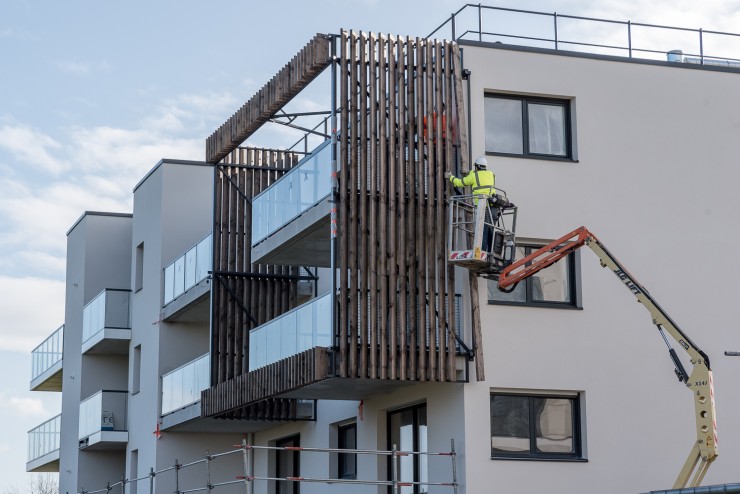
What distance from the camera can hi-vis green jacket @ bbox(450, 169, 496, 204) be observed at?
2135 centimetres

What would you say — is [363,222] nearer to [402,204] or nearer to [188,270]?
[402,204]

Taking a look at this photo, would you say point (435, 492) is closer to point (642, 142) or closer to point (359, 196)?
point (359, 196)

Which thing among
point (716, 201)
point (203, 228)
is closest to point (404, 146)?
point (716, 201)

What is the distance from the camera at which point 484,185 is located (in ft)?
70.3

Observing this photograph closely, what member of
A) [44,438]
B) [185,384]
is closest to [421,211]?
[185,384]

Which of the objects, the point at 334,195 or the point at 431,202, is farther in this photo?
the point at 431,202

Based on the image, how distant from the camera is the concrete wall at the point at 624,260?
2195 centimetres

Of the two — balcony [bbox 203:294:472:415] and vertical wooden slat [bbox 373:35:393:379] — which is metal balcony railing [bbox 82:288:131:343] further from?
vertical wooden slat [bbox 373:35:393:379]

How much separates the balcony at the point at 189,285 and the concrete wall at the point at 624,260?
9619 mm

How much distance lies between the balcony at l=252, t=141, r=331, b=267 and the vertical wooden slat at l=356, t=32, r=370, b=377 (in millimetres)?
671

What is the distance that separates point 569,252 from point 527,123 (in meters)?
2.90

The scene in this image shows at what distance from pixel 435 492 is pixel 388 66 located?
22.7 ft

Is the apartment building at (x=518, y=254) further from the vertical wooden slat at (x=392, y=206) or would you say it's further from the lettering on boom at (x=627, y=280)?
the lettering on boom at (x=627, y=280)

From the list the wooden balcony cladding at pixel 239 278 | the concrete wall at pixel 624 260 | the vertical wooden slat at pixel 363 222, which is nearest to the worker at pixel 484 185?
the concrete wall at pixel 624 260
